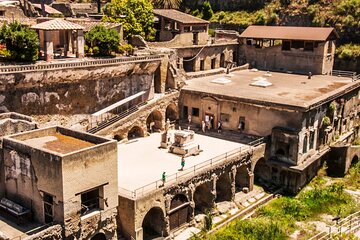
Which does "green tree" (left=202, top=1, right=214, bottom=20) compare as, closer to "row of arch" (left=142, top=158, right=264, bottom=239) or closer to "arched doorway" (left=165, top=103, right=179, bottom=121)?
"arched doorway" (left=165, top=103, right=179, bottom=121)

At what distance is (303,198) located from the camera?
130 feet

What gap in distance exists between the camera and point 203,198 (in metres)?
36.7

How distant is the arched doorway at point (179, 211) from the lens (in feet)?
108

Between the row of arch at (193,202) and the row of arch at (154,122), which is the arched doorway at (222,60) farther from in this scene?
the row of arch at (193,202)

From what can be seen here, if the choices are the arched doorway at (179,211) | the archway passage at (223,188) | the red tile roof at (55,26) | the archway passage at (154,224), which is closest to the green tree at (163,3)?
the red tile roof at (55,26)

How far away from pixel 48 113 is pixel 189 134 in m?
11.3

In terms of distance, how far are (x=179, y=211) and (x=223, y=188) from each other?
613 centimetres

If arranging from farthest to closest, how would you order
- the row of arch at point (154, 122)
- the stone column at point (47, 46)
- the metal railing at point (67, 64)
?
the row of arch at point (154, 122), the stone column at point (47, 46), the metal railing at point (67, 64)


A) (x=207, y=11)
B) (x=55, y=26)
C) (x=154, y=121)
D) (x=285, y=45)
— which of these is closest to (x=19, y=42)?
(x=55, y=26)

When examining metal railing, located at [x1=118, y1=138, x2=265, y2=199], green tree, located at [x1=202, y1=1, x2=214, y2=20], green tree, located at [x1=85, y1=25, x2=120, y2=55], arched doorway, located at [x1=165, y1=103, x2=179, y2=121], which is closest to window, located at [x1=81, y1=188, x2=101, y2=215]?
metal railing, located at [x1=118, y1=138, x2=265, y2=199]

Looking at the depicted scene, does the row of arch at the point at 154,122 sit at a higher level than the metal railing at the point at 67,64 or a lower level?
lower

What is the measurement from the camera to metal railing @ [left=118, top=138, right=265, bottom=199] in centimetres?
3072

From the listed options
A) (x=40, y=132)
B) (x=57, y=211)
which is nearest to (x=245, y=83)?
(x=40, y=132)

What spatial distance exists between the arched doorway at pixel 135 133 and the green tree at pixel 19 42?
1107 cm
